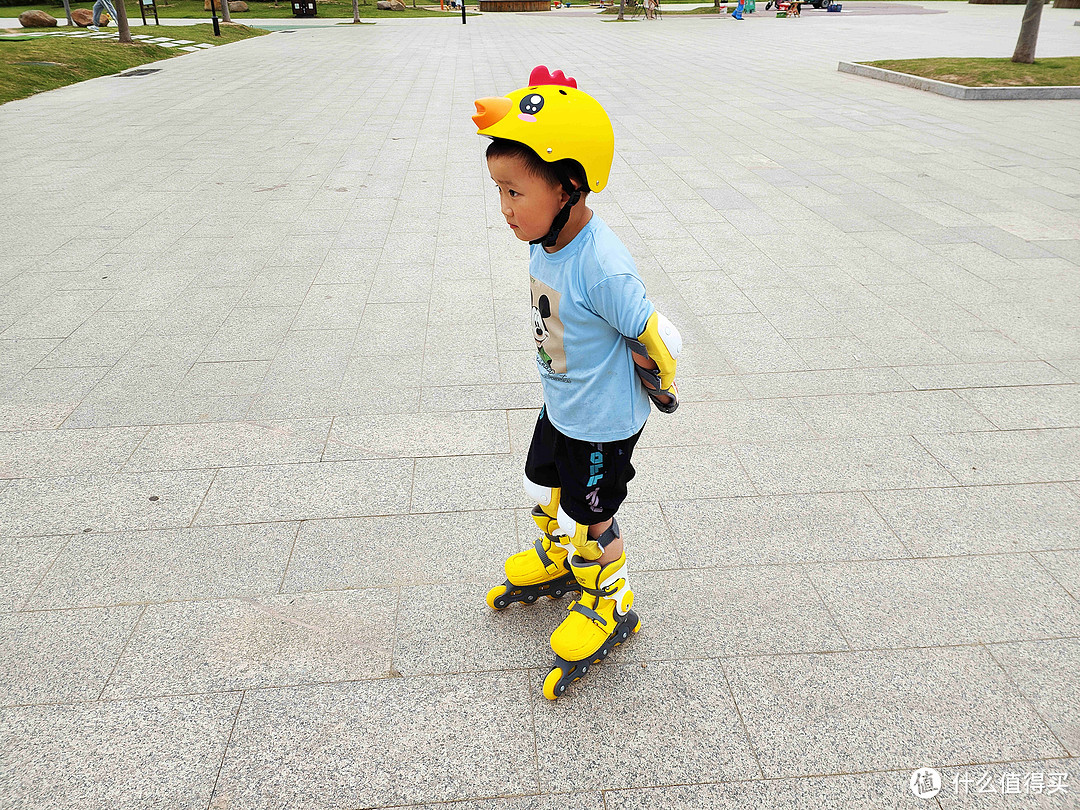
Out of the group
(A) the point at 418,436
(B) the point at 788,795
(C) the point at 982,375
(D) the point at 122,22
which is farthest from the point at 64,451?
(D) the point at 122,22

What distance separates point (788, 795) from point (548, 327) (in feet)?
5.04

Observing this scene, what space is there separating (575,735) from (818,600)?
1.11 m

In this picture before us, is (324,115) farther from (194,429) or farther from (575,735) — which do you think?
(575,735)

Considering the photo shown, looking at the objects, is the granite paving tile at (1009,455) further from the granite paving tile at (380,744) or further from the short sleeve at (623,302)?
the granite paving tile at (380,744)

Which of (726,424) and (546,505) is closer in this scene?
(546,505)

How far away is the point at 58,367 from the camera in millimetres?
4387

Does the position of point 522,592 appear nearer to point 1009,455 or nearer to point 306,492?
point 306,492

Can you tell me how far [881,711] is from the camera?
90.0 inches

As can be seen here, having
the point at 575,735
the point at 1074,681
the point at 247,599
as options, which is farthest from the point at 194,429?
the point at 1074,681

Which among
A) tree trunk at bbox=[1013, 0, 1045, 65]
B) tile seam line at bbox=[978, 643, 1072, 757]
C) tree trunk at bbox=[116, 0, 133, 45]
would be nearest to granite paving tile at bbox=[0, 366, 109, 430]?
tile seam line at bbox=[978, 643, 1072, 757]

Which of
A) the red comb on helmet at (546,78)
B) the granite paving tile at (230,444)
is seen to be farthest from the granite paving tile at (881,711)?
the granite paving tile at (230,444)

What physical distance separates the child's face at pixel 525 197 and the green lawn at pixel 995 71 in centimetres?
1401

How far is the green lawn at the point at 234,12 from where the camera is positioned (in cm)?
3133

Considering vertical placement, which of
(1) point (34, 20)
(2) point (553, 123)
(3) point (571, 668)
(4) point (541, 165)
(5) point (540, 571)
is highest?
(1) point (34, 20)
